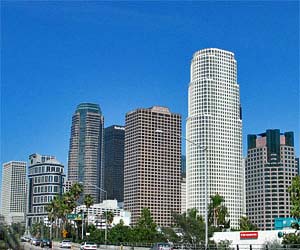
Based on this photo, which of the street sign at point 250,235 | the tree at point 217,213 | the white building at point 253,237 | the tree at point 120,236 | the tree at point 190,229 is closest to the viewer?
the white building at point 253,237

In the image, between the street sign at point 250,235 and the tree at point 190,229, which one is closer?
the street sign at point 250,235

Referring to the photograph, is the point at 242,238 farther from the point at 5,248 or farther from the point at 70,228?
the point at 70,228

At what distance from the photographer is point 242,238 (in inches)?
2788

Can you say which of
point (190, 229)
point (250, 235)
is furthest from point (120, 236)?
point (250, 235)

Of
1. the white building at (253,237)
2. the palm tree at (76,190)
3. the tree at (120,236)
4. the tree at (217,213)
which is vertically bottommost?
the tree at (120,236)

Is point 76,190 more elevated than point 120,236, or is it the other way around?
point 76,190

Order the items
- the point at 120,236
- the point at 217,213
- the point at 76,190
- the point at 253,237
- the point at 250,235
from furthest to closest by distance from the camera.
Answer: the point at 217,213 < the point at 76,190 < the point at 120,236 < the point at 250,235 < the point at 253,237

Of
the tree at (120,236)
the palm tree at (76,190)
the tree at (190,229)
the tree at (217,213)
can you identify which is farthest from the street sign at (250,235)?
the tree at (217,213)

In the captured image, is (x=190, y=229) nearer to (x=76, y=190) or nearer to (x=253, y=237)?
(x=253, y=237)

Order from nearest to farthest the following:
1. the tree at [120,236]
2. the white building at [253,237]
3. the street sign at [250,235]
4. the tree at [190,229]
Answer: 1. the white building at [253,237]
2. the street sign at [250,235]
3. the tree at [190,229]
4. the tree at [120,236]

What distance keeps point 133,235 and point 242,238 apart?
105 ft

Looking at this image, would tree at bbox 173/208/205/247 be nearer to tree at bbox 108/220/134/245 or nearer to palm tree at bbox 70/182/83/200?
tree at bbox 108/220/134/245

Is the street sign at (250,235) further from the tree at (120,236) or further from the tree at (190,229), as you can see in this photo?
the tree at (120,236)

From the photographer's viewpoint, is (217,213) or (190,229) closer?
(190,229)
